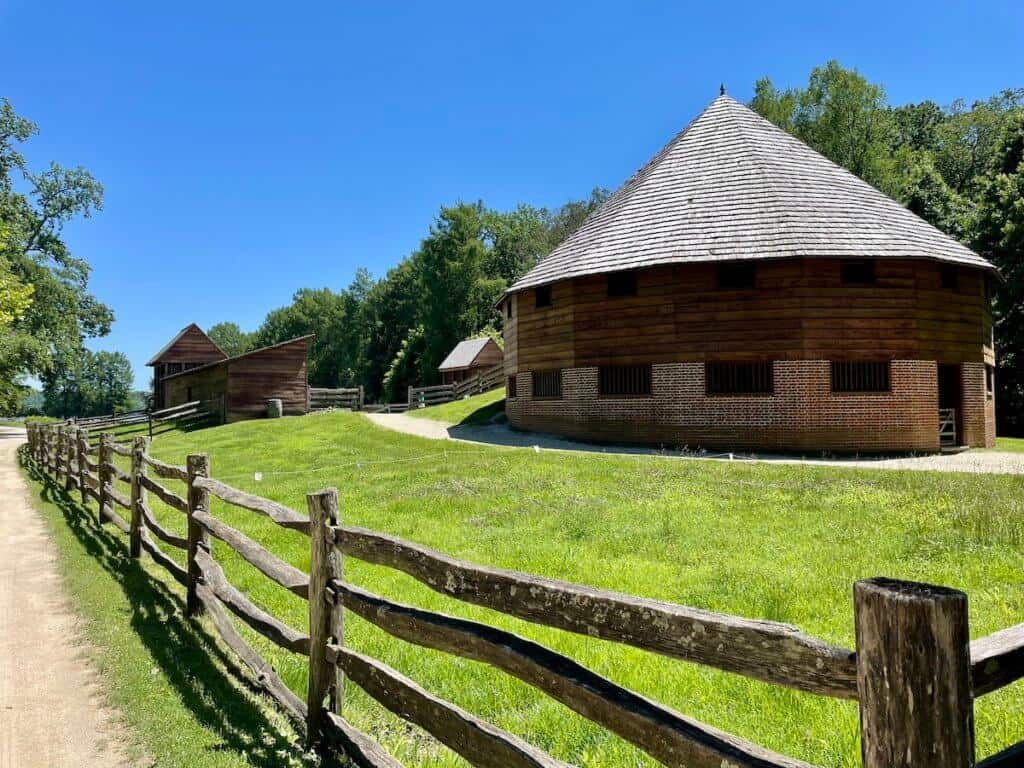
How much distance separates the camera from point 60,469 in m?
17.0

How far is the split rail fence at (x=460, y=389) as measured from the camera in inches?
1657

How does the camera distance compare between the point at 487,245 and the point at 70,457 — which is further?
the point at 487,245

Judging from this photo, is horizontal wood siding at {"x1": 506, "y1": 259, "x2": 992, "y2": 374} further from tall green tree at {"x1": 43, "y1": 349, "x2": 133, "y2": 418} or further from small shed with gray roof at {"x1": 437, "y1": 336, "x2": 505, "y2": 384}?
tall green tree at {"x1": 43, "y1": 349, "x2": 133, "y2": 418}

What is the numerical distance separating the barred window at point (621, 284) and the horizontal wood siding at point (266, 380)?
21406 mm

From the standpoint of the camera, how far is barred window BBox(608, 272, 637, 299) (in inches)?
829

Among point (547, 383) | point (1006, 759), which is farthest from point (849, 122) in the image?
point (1006, 759)

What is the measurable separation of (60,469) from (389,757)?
1757 centimetres

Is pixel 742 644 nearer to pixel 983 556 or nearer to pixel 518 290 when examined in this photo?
pixel 983 556

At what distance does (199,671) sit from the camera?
16.9 feet

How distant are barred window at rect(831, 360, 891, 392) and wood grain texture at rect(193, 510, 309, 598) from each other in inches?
706

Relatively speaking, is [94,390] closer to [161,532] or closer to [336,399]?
[336,399]

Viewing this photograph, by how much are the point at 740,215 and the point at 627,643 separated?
20152 mm

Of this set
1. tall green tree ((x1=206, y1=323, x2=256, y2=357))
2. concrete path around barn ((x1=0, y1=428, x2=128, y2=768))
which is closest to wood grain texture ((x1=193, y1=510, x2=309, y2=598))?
concrete path around barn ((x1=0, y1=428, x2=128, y2=768))

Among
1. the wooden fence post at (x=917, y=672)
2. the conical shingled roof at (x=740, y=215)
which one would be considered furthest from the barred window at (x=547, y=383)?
the wooden fence post at (x=917, y=672)
